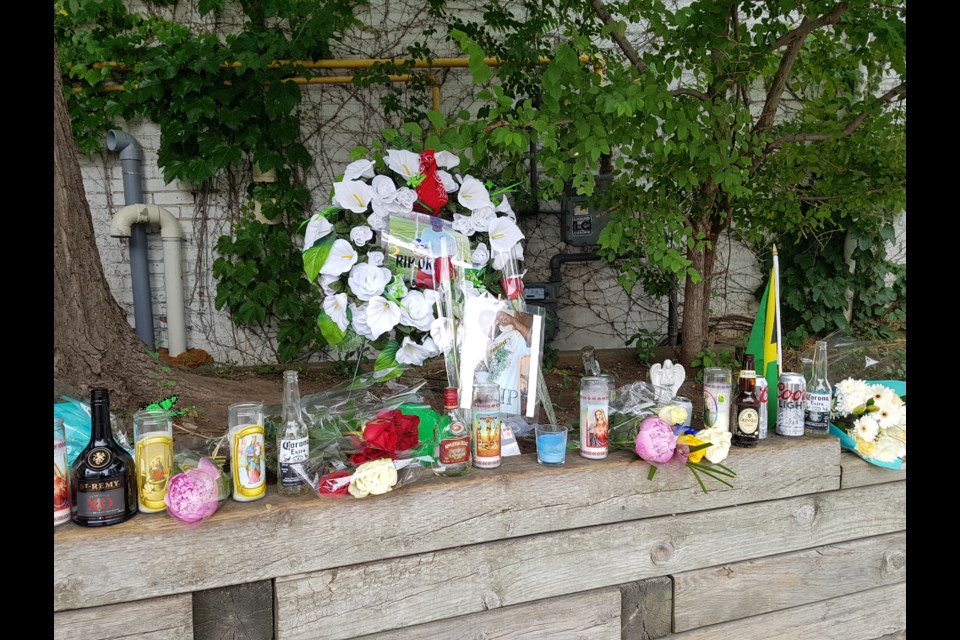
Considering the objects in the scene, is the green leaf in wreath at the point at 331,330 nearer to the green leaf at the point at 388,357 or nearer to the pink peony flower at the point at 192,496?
the green leaf at the point at 388,357

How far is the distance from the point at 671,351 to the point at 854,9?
72.7 inches

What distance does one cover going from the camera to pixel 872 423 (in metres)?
1.61

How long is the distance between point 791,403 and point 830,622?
0.58 m

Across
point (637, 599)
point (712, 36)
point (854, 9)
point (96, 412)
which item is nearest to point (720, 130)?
point (712, 36)

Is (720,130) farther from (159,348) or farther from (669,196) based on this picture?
(159,348)

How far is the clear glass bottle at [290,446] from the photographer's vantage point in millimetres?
1209

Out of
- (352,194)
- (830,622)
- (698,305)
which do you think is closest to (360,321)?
(352,194)

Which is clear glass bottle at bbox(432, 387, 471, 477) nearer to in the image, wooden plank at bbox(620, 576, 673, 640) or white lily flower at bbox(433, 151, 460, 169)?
wooden plank at bbox(620, 576, 673, 640)

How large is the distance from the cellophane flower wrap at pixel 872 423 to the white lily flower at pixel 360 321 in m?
1.22

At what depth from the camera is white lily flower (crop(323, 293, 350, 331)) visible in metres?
1.60

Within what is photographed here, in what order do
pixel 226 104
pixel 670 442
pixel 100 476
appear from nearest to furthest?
pixel 100 476
pixel 670 442
pixel 226 104

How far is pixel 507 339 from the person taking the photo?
5.07ft

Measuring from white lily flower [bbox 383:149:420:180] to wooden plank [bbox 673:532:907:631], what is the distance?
1.14 meters

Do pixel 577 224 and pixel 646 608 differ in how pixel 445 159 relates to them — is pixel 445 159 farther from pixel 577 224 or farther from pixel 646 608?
pixel 577 224
